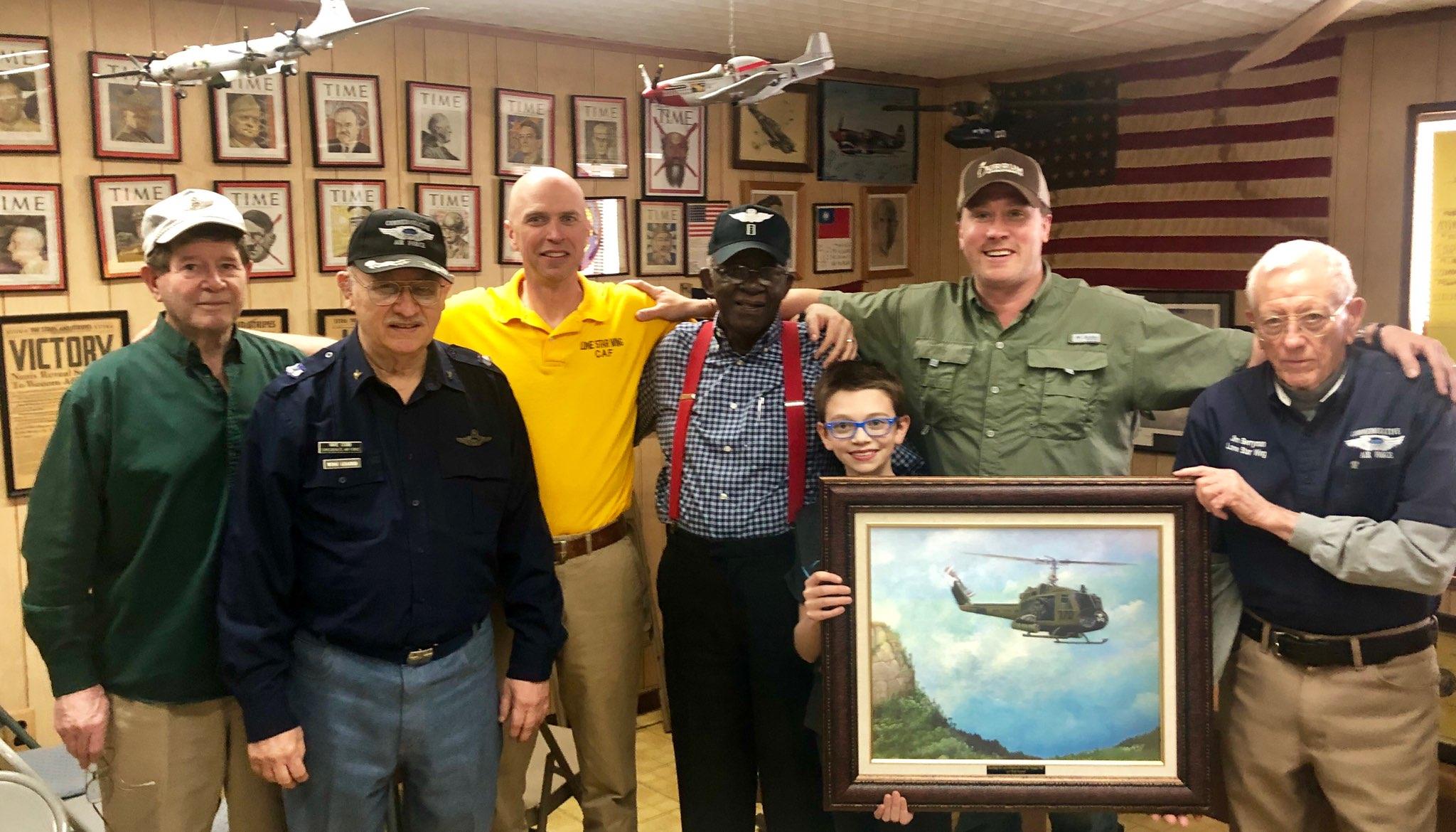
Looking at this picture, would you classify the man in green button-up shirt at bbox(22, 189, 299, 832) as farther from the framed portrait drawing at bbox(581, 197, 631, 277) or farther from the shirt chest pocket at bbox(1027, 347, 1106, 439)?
the framed portrait drawing at bbox(581, 197, 631, 277)

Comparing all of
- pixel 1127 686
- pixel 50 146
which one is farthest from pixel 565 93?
pixel 1127 686

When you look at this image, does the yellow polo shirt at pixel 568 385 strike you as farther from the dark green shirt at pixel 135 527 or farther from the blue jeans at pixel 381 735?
the dark green shirt at pixel 135 527

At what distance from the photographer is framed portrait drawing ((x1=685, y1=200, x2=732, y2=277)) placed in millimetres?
5098

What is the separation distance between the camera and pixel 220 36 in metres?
Answer: 3.83

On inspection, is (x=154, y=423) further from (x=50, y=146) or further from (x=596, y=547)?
(x=50, y=146)

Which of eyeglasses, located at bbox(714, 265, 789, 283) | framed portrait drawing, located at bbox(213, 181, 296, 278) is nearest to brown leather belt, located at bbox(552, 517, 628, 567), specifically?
eyeglasses, located at bbox(714, 265, 789, 283)

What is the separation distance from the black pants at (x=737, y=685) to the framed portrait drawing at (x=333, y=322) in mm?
1989

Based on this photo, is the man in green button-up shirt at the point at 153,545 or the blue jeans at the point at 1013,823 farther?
the blue jeans at the point at 1013,823

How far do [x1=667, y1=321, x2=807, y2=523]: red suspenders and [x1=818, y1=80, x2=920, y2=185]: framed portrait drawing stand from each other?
9.73ft

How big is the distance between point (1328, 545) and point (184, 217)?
2.36 meters

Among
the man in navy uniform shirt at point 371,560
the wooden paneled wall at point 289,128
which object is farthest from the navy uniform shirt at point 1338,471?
the wooden paneled wall at point 289,128

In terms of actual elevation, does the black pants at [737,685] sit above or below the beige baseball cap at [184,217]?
below

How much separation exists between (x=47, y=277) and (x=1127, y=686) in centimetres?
340

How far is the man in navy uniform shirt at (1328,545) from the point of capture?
2.17 m
